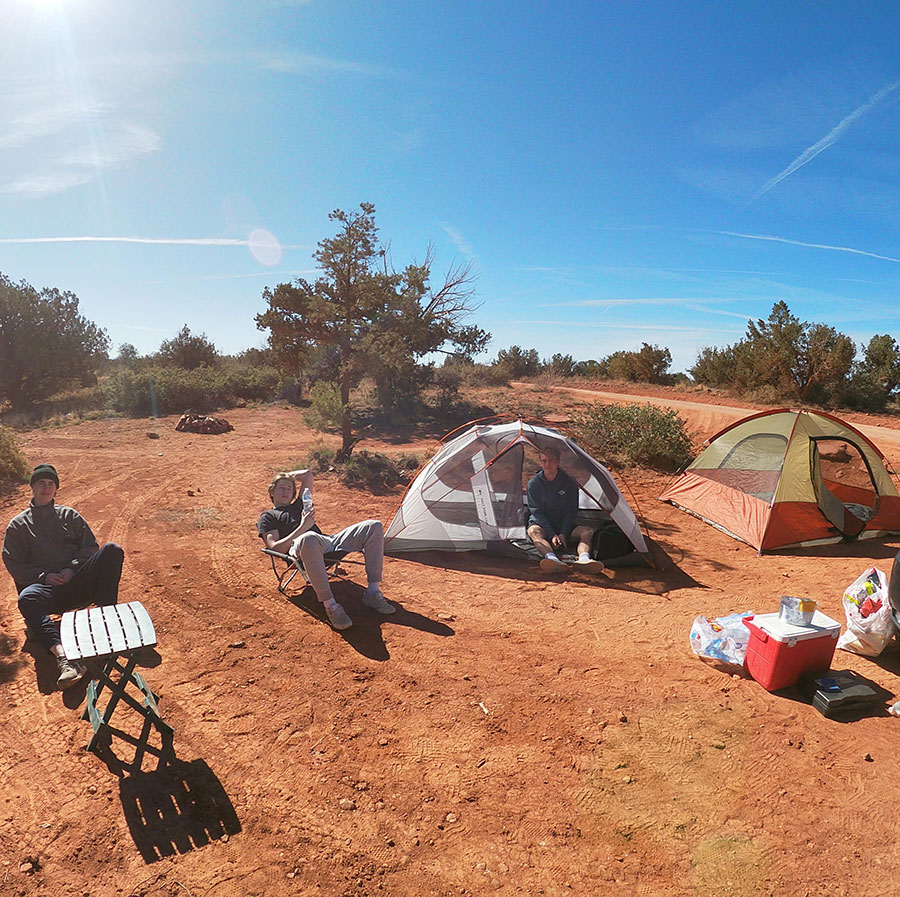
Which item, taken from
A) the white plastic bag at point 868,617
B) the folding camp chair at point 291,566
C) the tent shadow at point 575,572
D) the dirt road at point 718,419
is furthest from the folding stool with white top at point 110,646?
the dirt road at point 718,419

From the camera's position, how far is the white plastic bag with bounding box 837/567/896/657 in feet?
13.0

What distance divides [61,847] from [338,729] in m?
1.42

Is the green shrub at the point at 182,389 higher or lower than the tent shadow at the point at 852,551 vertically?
higher

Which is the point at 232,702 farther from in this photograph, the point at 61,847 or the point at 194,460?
the point at 194,460

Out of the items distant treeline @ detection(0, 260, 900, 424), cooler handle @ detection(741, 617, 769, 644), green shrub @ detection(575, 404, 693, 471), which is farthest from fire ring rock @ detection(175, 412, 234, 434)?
cooler handle @ detection(741, 617, 769, 644)

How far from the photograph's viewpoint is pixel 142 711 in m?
3.21

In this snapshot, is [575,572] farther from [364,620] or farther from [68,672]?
[68,672]

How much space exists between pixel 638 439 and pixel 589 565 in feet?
19.9

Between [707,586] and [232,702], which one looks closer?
[232,702]

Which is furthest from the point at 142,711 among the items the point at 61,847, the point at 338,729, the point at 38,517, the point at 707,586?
the point at 707,586

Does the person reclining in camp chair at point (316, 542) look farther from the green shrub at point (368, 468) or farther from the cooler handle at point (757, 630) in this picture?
the green shrub at point (368, 468)

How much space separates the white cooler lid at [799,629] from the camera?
360 centimetres

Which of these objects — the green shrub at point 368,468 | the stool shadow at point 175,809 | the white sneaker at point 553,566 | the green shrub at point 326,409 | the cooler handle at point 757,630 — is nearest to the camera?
the stool shadow at point 175,809

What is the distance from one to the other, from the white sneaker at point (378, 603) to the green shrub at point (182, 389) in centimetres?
1643
